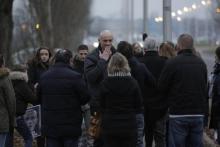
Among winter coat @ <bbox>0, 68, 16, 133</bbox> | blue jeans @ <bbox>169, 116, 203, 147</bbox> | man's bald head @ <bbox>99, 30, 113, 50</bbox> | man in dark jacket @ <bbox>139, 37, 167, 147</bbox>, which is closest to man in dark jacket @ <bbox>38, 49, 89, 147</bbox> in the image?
winter coat @ <bbox>0, 68, 16, 133</bbox>

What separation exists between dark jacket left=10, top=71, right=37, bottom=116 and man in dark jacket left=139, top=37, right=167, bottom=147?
1909 millimetres

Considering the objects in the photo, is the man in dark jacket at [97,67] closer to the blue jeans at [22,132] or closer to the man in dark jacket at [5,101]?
the man in dark jacket at [5,101]

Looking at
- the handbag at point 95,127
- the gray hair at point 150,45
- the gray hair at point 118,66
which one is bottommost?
the handbag at point 95,127

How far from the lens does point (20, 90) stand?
11.7 meters

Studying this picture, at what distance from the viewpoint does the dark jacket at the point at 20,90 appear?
11641 mm

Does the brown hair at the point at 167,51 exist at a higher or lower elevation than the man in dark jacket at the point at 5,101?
higher

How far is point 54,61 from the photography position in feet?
34.3

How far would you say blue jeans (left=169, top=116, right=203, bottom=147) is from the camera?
10430 mm

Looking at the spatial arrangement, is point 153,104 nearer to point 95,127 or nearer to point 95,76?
point 95,76

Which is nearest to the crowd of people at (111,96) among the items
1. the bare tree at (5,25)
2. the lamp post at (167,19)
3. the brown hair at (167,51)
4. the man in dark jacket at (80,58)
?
the brown hair at (167,51)

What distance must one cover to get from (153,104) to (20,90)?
2152mm

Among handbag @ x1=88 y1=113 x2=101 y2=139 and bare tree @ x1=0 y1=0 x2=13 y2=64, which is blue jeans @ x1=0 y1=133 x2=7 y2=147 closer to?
handbag @ x1=88 y1=113 x2=101 y2=139

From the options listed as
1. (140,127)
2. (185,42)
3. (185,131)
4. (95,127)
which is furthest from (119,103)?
(185,42)

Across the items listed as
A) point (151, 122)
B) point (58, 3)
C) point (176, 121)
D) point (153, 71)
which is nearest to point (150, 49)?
point (153, 71)
